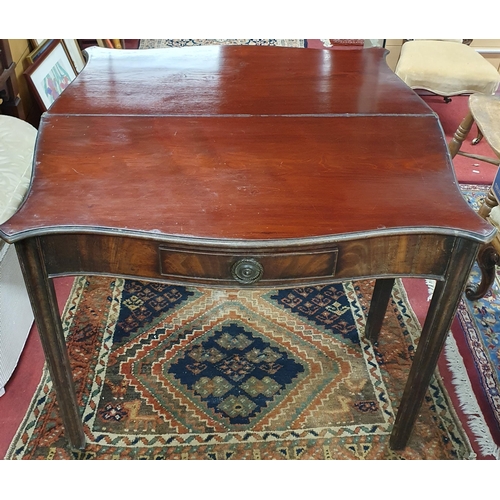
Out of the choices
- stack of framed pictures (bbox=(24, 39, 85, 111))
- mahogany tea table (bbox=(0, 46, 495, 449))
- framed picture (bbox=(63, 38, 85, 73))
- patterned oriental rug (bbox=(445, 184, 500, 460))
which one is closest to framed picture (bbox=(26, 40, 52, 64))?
stack of framed pictures (bbox=(24, 39, 85, 111))

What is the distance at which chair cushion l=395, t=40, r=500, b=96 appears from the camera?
291 centimetres

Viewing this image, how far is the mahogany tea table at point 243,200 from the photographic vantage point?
44.1 inches

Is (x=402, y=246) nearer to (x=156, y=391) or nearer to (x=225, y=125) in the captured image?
(x=225, y=125)

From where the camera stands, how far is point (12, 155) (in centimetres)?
A: 185

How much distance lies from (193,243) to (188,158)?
0.32 metres

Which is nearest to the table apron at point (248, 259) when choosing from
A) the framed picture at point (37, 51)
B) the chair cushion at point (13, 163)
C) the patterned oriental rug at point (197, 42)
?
the chair cushion at point (13, 163)

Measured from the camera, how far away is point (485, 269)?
2008 mm

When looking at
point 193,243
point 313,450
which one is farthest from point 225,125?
point 313,450

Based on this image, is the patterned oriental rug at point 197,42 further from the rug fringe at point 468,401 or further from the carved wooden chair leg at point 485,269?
the rug fringe at point 468,401

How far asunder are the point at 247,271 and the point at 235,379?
2.56 ft

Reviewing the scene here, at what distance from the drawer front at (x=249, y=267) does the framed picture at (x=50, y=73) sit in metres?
1.69

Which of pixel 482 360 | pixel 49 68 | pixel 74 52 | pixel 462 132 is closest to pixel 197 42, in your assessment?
pixel 74 52

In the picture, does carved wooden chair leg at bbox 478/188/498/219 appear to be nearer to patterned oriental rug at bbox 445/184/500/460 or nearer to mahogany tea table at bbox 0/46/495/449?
patterned oriental rug at bbox 445/184/500/460

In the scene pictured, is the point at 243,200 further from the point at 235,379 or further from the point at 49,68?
Answer: the point at 49,68
